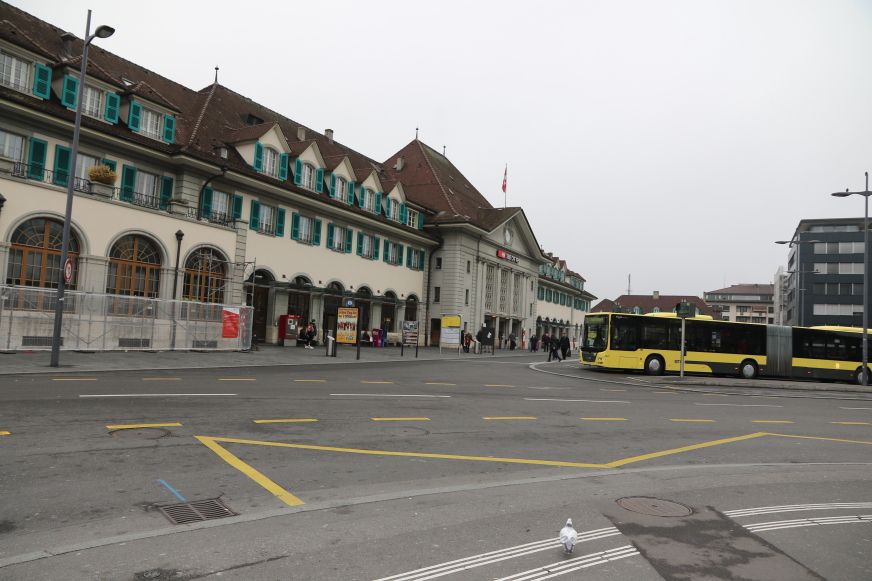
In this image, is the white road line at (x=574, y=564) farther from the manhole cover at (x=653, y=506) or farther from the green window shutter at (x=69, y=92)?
the green window shutter at (x=69, y=92)

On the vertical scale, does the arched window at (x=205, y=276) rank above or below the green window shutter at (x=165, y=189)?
below

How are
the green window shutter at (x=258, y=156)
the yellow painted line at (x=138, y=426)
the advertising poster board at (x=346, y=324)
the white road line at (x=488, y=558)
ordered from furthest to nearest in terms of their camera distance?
1. the green window shutter at (x=258, y=156)
2. the advertising poster board at (x=346, y=324)
3. the yellow painted line at (x=138, y=426)
4. the white road line at (x=488, y=558)

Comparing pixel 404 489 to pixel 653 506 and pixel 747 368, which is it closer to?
pixel 653 506

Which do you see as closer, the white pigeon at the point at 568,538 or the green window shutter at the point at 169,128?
the white pigeon at the point at 568,538

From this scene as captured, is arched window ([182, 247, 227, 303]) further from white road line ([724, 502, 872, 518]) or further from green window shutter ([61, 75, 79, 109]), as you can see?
white road line ([724, 502, 872, 518])

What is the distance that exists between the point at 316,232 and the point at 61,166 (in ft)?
51.1

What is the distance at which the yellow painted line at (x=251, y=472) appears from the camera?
616 centimetres

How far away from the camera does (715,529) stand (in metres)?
5.64

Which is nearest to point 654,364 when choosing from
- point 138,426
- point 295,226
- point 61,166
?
point 295,226

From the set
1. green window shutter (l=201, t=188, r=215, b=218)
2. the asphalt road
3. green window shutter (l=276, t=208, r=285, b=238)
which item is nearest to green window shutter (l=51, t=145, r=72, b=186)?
green window shutter (l=201, t=188, r=215, b=218)

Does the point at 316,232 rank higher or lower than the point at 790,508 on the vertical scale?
higher

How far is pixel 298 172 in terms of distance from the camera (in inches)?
1471

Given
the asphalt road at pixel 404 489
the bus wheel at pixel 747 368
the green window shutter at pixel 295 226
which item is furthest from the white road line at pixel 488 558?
the green window shutter at pixel 295 226

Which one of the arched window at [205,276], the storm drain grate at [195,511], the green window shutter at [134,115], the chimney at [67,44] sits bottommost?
the storm drain grate at [195,511]
